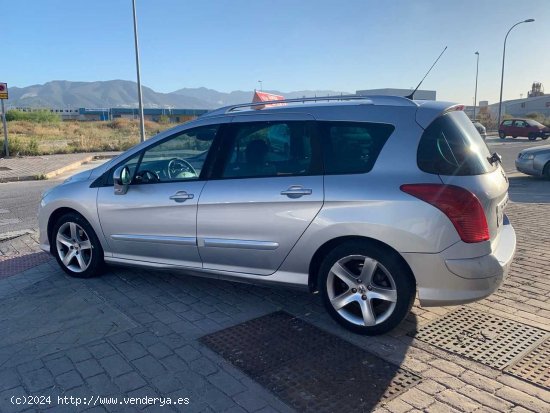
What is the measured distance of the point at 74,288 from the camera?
180 inches

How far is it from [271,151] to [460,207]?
5.10 ft

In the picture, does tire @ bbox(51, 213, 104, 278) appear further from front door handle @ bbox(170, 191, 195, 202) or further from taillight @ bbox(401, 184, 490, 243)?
taillight @ bbox(401, 184, 490, 243)

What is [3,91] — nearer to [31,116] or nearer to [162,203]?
[162,203]

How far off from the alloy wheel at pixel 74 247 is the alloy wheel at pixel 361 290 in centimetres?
273

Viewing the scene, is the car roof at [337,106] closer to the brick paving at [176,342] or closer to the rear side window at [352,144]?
the rear side window at [352,144]

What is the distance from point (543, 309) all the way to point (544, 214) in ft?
14.5

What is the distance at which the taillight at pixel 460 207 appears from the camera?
10.1 ft

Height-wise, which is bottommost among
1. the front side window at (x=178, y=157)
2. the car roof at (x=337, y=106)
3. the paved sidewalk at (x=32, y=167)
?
the paved sidewalk at (x=32, y=167)

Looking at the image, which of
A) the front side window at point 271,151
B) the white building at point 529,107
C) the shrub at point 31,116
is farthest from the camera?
the white building at point 529,107

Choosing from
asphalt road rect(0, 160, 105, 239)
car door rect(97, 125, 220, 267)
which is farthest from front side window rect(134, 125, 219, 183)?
asphalt road rect(0, 160, 105, 239)

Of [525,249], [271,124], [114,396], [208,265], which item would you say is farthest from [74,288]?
[525,249]

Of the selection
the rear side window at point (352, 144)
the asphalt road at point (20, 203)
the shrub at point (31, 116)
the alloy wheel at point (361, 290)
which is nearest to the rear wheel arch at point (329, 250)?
the alloy wheel at point (361, 290)

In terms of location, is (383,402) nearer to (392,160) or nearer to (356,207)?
(356,207)

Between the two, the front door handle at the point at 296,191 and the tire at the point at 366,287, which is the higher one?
the front door handle at the point at 296,191
